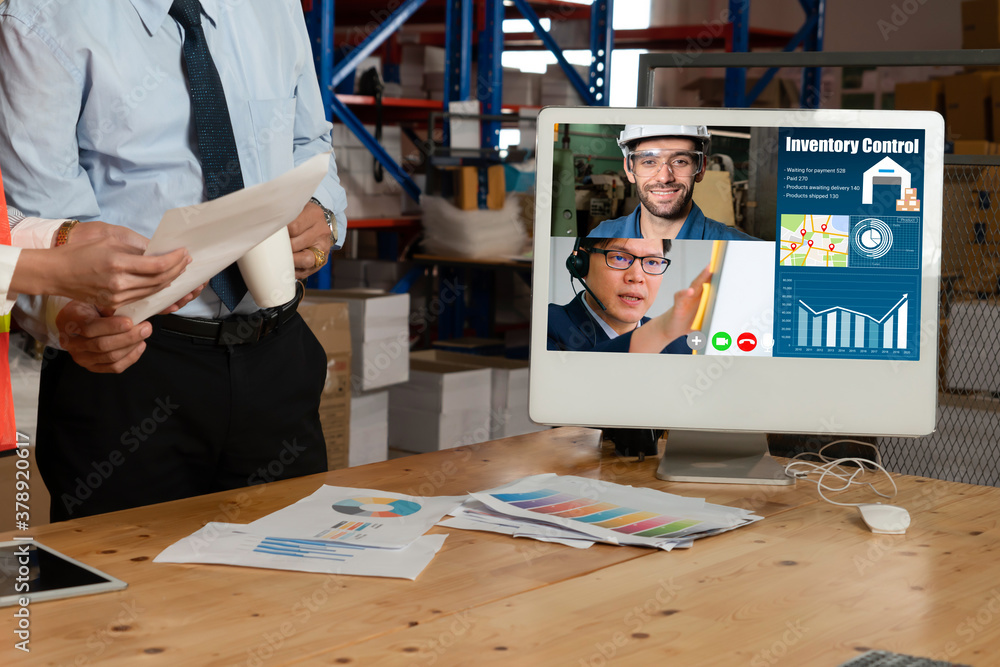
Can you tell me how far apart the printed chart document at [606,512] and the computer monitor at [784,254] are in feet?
0.58

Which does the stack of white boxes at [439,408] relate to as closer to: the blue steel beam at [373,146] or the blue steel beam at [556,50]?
the blue steel beam at [373,146]

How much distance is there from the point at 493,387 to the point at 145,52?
8.02ft

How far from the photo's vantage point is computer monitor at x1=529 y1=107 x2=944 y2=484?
1288 mm

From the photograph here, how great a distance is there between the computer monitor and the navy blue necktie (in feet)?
1.40

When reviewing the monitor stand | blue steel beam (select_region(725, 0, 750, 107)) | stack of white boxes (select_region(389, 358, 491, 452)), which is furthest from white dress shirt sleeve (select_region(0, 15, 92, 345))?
blue steel beam (select_region(725, 0, 750, 107))

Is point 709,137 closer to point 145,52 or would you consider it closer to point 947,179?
point 947,179

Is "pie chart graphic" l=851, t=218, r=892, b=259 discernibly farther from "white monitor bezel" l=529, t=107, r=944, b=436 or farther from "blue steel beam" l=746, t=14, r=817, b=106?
"blue steel beam" l=746, t=14, r=817, b=106

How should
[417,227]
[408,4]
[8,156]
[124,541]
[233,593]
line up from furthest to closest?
[417,227] → [408,4] → [8,156] → [124,541] → [233,593]

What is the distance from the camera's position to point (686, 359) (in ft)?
4.29

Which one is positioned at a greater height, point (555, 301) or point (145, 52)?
point (145, 52)

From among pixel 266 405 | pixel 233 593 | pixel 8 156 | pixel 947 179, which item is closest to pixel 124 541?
pixel 233 593

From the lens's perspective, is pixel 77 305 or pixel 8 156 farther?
pixel 8 156

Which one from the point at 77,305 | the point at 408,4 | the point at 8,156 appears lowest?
the point at 77,305

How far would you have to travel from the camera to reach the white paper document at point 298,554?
946 millimetres
